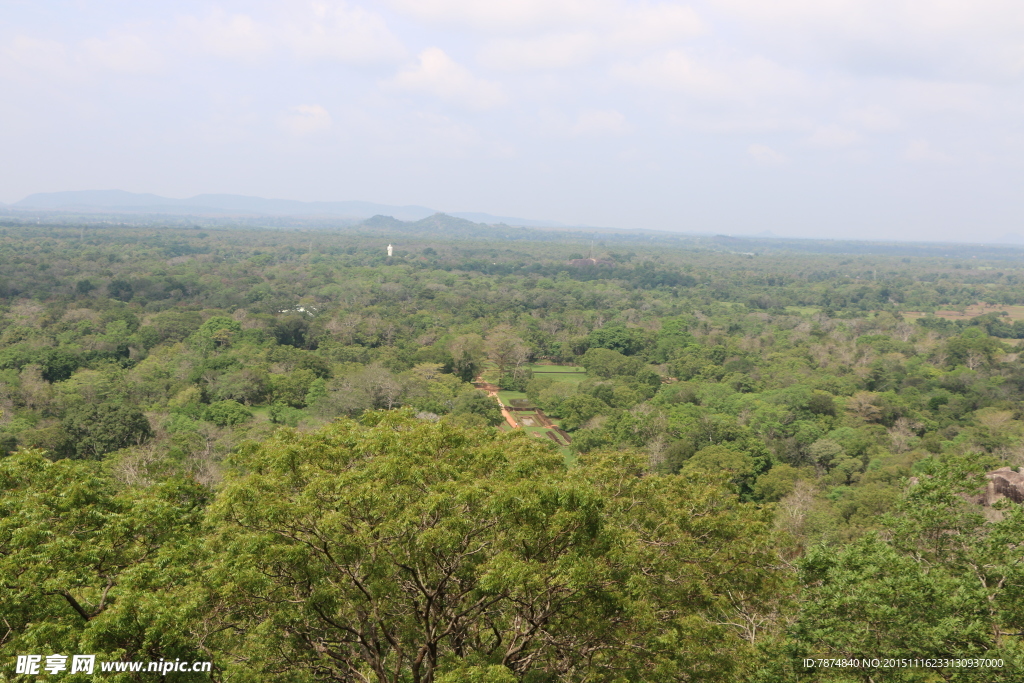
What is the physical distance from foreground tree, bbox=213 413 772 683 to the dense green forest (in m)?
0.05

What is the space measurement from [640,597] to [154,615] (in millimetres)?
6699

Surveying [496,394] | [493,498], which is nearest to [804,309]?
[496,394]

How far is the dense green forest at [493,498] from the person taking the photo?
836 centimetres

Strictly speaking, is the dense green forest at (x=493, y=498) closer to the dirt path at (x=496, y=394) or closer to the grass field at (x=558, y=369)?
the grass field at (x=558, y=369)

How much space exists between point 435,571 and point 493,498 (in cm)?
173

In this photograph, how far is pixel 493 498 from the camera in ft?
27.2

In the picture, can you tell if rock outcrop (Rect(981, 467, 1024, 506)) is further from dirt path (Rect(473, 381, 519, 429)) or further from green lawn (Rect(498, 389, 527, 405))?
green lawn (Rect(498, 389, 527, 405))

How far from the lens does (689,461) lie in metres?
28.4

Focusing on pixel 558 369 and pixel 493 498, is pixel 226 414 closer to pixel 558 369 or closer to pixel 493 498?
pixel 493 498

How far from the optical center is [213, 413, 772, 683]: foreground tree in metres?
8.20

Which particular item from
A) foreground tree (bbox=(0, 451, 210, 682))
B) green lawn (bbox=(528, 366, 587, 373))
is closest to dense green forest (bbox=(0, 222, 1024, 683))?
foreground tree (bbox=(0, 451, 210, 682))

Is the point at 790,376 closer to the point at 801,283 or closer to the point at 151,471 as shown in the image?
the point at 151,471

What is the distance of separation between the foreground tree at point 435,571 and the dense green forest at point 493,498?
5 cm

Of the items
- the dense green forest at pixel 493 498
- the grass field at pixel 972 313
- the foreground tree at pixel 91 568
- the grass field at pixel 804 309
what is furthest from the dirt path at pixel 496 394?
the grass field at pixel 972 313
